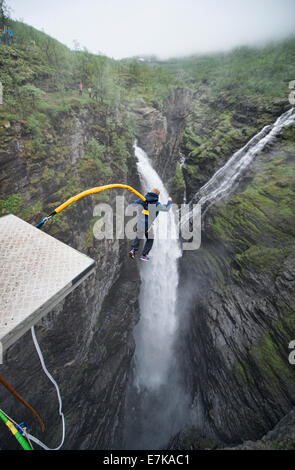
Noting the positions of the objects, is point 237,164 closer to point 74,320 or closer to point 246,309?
point 246,309

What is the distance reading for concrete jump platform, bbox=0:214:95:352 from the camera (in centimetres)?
194

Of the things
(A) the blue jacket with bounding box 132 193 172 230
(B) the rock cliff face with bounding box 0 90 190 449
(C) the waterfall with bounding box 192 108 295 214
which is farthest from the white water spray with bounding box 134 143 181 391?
(A) the blue jacket with bounding box 132 193 172 230

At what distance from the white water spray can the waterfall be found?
15.8 ft

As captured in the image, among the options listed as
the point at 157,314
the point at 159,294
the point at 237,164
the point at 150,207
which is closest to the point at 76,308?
the point at 150,207

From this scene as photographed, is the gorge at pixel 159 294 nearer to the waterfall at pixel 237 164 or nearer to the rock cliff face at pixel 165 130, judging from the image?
the waterfall at pixel 237 164

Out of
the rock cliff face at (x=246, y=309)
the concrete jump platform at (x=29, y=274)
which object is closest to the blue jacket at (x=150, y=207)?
the concrete jump platform at (x=29, y=274)

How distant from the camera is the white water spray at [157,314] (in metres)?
12.9

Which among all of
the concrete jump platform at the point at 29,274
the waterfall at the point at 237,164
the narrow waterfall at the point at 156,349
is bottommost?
the narrow waterfall at the point at 156,349

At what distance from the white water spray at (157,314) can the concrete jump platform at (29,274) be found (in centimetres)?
1168

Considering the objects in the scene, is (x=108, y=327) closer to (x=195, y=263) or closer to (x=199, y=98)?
(x=195, y=263)

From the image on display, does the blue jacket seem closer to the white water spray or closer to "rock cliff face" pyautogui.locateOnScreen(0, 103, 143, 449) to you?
"rock cliff face" pyautogui.locateOnScreen(0, 103, 143, 449)

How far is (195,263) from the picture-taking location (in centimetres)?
1377

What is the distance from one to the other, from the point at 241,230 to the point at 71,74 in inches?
586
